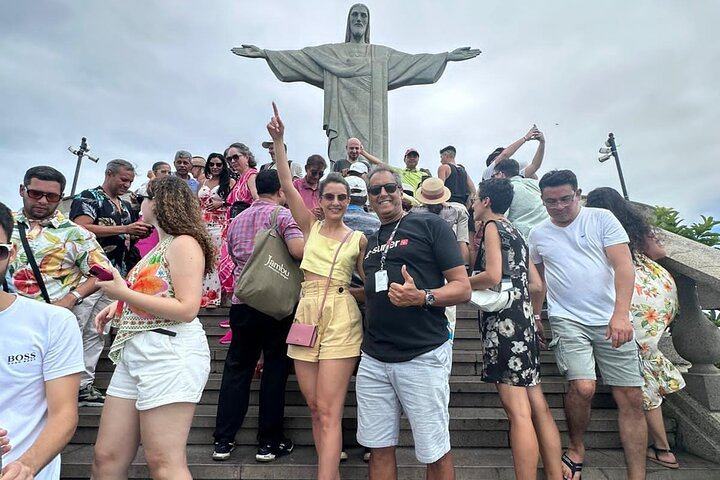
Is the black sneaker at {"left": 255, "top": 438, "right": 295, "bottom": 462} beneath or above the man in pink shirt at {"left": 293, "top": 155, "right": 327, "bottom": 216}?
beneath

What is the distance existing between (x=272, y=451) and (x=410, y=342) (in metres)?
1.46

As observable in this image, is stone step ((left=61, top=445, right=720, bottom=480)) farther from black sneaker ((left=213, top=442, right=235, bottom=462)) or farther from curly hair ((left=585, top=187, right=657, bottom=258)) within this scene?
curly hair ((left=585, top=187, right=657, bottom=258))

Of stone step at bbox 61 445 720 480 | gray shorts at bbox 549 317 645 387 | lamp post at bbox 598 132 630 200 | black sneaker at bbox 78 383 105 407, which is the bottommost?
stone step at bbox 61 445 720 480

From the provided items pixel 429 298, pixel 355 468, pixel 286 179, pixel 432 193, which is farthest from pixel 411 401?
pixel 432 193

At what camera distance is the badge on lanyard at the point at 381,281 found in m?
2.28

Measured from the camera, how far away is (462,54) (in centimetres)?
1027

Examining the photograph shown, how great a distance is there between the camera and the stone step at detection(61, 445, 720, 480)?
287 centimetres

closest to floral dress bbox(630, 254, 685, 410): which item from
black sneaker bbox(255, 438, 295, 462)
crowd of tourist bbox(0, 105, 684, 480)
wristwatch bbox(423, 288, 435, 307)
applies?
crowd of tourist bbox(0, 105, 684, 480)

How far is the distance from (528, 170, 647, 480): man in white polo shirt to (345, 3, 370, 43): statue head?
29.5ft

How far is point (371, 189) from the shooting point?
2.53 m

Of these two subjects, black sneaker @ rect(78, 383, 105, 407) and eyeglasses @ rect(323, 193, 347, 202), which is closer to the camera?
eyeglasses @ rect(323, 193, 347, 202)

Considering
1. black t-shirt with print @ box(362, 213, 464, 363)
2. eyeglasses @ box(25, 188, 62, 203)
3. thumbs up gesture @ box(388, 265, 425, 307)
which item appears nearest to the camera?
thumbs up gesture @ box(388, 265, 425, 307)

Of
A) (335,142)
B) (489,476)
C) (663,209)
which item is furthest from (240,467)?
(335,142)

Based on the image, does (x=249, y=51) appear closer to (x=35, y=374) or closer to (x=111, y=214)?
(x=111, y=214)
